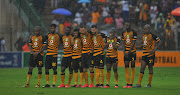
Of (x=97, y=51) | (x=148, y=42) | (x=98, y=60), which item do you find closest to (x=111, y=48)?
(x=97, y=51)

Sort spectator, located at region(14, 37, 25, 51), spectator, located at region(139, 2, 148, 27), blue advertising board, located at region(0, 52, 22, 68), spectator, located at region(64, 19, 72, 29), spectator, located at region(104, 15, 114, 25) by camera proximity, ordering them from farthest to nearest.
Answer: spectator, located at region(139, 2, 148, 27) < spectator, located at region(104, 15, 114, 25) < spectator, located at region(64, 19, 72, 29) < spectator, located at region(14, 37, 25, 51) < blue advertising board, located at region(0, 52, 22, 68)

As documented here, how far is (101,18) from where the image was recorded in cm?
3350

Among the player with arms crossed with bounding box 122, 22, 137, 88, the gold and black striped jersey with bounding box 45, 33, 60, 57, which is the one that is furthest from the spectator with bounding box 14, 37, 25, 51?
the player with arms crossed with bounding box 122, 22, 137, 88

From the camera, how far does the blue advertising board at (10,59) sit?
29.0m

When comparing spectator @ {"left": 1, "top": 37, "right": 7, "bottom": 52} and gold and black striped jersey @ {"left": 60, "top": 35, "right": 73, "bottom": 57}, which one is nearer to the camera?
gold and black striped jersey @ {"left": 60, "top": 35, "right": 73, "bottom": 57}

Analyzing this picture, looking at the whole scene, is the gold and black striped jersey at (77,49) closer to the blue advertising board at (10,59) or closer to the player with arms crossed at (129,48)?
the player with arms crossed at (129,48)

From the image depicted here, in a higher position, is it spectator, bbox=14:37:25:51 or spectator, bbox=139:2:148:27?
spectator, bbox=139:2:148:27

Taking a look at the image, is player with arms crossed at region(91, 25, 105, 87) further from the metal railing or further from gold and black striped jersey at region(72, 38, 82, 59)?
the metal railing

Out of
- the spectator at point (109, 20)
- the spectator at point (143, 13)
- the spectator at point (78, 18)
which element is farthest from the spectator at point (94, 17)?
the spectator at point (143, 13)

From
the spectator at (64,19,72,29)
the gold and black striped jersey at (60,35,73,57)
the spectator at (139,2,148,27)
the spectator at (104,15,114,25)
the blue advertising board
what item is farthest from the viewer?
the spectator at (139,2,148,27)

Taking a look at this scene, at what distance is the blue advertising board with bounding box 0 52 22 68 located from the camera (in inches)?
1140

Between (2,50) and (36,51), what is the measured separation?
15.3m

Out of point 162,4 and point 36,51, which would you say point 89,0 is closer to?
point 162,4

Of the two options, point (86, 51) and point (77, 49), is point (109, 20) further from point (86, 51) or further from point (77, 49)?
point (77, 49)
